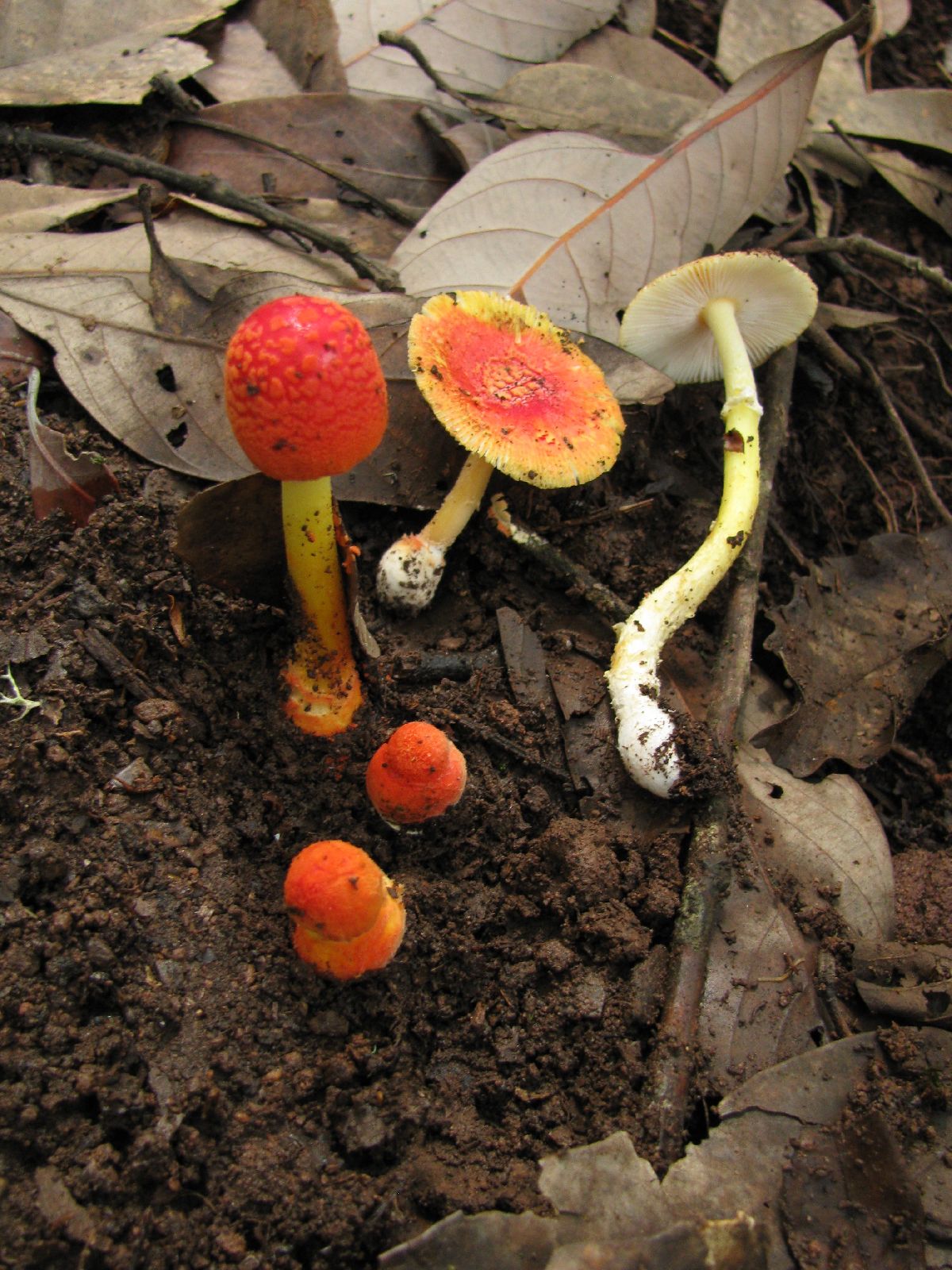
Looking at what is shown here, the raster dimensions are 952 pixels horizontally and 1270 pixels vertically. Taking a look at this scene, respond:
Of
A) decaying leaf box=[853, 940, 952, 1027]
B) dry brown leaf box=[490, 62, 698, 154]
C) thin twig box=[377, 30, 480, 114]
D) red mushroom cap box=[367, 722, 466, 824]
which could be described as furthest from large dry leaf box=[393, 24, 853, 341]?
decaying leaf box=[853, 940, 952, 1027]

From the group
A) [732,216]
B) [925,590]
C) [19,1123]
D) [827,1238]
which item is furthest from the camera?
[732,216]

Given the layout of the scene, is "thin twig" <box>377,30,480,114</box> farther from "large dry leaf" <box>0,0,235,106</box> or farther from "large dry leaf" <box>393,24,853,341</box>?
"large dry leaf" <box>0,0,235,106</box>

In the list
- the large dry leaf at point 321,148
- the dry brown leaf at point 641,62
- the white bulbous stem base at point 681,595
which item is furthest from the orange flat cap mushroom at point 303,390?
the dry brown leaf at point 641,62

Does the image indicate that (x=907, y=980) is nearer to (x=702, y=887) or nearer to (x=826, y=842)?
(x=826, y=842)

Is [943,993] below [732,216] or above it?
below

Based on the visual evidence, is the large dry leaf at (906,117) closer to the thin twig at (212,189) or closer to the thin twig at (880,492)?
the thin twig at (880,492)

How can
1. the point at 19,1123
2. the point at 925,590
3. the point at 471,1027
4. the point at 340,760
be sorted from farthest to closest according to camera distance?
the point at 925,590 → the point at 340,760 → the point at 471,1027 → the point at 19,1123

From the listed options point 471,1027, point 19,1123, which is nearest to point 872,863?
point 471,1027

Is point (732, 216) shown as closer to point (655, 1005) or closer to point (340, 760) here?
point (340, 760)
